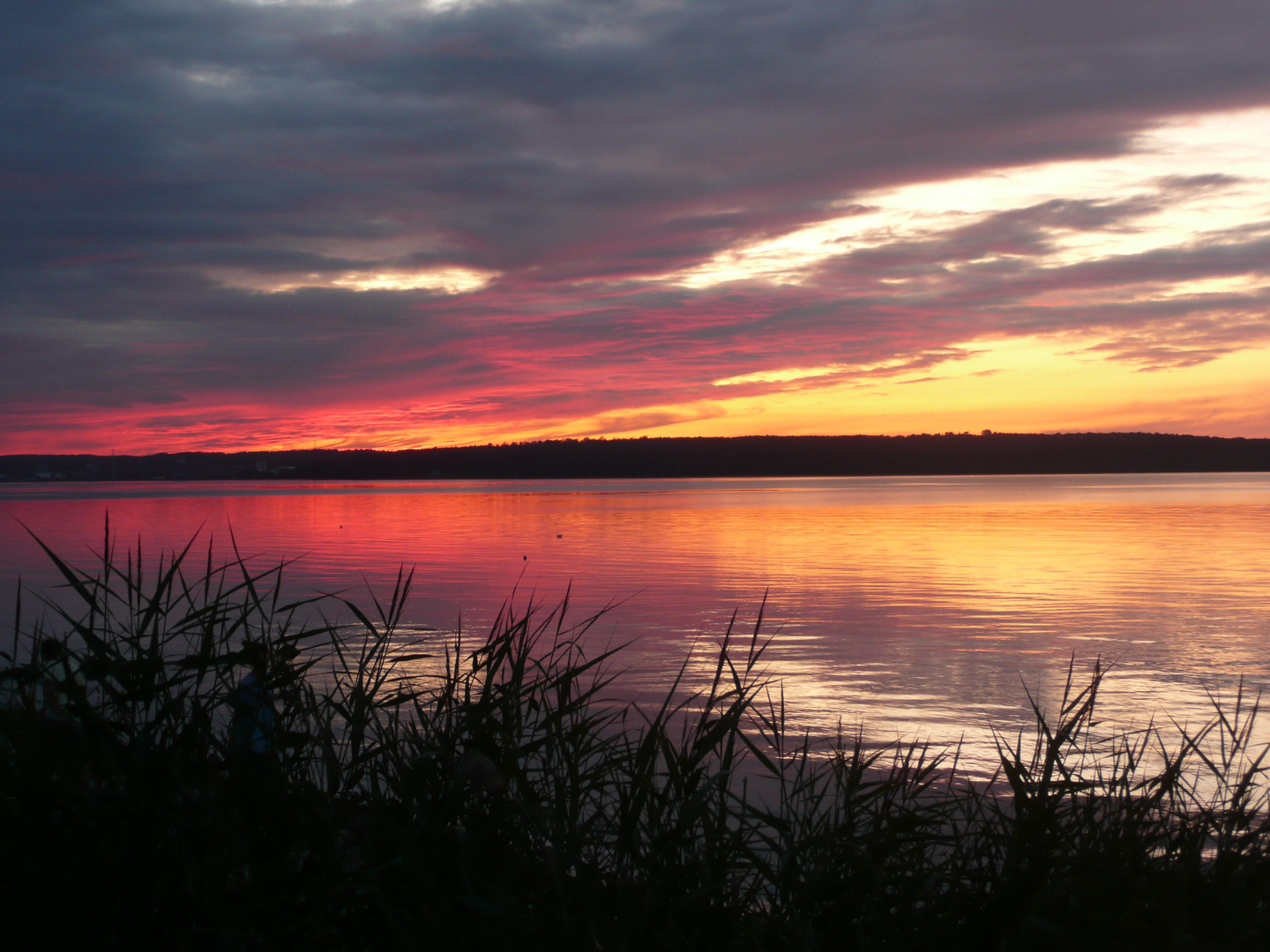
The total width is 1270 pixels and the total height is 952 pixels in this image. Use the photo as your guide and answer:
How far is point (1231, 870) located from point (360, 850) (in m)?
2.65

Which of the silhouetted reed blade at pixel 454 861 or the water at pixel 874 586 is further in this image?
the water at pixel 874 586

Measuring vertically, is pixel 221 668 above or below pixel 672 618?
above

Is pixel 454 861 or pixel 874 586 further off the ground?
pixel 454 861

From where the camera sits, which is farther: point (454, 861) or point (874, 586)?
point (874, 586)

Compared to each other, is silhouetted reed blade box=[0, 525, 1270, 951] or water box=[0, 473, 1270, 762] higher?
silhouetted reed blade box=[0, 525, 1270, 951]

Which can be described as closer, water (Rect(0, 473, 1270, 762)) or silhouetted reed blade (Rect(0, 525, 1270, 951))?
silhouetted reed blade (Rect(0, 525, 1270, 951))

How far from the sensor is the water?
351 inches

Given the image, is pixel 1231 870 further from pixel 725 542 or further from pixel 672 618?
pixel 725 542

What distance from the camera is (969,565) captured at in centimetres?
1839

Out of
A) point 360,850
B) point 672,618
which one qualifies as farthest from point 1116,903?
point 672,618

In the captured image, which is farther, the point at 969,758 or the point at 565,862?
the point at 969,758

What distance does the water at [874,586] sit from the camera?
29.3 feet

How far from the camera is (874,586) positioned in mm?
15641

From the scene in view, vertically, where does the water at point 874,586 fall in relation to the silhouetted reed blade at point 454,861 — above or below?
below
